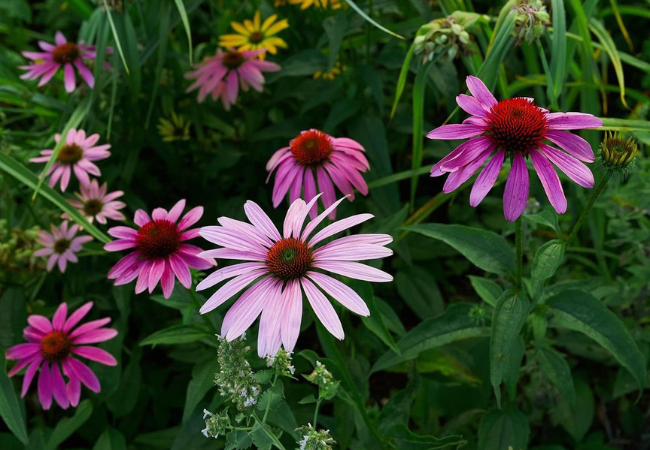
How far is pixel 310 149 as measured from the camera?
1150 mm

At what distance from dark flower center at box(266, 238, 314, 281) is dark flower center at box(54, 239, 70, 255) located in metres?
0.74

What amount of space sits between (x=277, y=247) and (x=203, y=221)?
2.87 ft

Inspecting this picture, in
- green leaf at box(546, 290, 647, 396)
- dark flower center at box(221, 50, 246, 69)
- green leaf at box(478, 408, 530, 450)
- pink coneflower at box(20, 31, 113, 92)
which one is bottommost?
green leaf at box(478, 408, 530, 450)

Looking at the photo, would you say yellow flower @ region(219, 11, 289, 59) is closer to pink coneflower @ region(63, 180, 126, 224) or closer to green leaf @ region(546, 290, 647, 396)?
pink coneflower @ region(63, 180, 126, 224)

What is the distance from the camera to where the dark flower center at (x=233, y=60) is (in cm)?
165

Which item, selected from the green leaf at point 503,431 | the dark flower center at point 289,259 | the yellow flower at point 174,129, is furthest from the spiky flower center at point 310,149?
the yellow flower at point 174,129

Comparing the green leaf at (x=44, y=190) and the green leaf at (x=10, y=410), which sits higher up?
the green leaf at (x=44, y=190)

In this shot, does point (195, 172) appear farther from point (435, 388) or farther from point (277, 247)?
point (277, 247)

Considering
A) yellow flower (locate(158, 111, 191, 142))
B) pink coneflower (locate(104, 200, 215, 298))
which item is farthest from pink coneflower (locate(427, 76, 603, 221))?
yellow flower (locate(158, 111, 191, 142))

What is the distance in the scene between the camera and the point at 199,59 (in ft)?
6.65

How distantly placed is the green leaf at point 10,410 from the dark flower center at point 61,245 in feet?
1.04

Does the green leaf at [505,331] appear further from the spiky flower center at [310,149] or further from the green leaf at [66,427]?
the green leaf at [66,427]

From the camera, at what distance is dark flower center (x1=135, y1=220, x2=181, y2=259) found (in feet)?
3.44

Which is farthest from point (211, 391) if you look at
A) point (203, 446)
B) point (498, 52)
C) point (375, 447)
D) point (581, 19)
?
point (581, 19)
